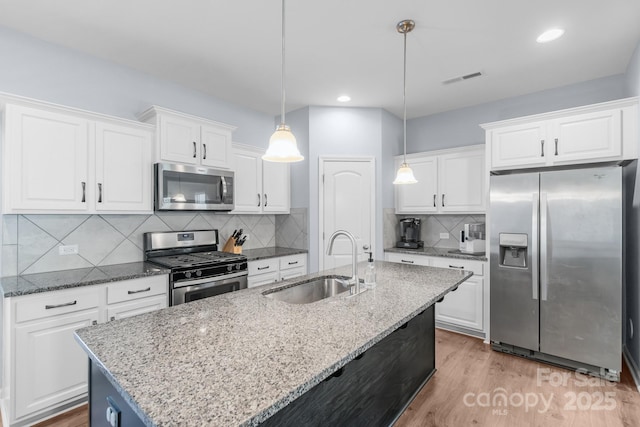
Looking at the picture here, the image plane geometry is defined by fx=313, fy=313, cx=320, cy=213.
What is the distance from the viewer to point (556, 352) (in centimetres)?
277

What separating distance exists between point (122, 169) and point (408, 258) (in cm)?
317

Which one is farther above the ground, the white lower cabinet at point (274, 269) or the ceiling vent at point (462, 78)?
the ceiling vent at point (462, 78)

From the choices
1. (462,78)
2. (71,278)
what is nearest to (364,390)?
(71,278)

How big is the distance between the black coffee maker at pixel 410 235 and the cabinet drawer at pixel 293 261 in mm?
1272

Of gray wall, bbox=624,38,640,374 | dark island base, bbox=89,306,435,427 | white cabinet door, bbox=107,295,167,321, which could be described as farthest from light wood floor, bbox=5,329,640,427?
white cabinet door, bbox=107,295,167,321

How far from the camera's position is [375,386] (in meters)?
1.81

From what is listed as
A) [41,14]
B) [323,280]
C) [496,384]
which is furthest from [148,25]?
[496,384]

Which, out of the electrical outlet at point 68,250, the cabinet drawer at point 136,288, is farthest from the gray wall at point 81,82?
the cabinet drawer at point 136,288

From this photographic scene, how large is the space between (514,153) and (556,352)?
1880mm

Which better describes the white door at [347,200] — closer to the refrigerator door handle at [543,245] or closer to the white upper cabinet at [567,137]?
the white upper cabinet at [567,137]

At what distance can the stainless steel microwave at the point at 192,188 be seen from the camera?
2.82m

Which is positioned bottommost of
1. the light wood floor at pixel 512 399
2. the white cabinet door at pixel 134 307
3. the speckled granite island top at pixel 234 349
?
the light wood floor at pixel 512 399

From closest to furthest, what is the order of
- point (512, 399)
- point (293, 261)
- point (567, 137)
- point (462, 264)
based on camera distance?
point (512, 399) < point (567, 137) < point (462, 264) < point (293, 261)

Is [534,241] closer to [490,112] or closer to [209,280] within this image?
[490,112]
